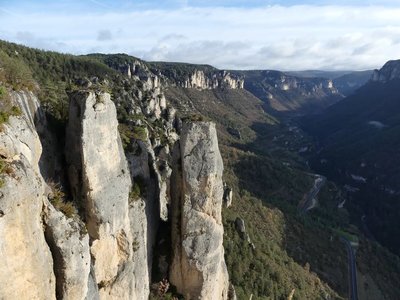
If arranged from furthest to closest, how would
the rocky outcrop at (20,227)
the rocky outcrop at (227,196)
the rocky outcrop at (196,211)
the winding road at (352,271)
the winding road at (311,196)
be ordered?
the winding road at (311,196), the winding road at (352,271), the rocky outcrop at (227,196), the rocky outcrop at (196,211), the rocky outcrop at (20,227)

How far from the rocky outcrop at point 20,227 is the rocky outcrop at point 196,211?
1286 cm

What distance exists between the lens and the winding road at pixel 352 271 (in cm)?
7896

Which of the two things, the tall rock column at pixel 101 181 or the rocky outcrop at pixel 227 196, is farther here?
the rocky outcrop at pixel 227 196

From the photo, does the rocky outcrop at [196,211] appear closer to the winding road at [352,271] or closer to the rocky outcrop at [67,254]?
the rocky outcrop at [67,254]

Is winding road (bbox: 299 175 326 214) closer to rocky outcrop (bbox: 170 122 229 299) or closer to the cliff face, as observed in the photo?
rocky outcrop (bbox: 170 122 229 299)

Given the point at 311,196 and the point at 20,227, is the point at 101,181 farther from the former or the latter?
the point at 311,196

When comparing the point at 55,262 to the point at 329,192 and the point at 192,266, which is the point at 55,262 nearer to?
the point at 192,266

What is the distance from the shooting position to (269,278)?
56125 millimetres

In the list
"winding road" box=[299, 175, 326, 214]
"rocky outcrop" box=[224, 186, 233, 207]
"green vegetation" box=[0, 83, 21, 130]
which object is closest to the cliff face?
"green vegetation" box=[0, 83, 21, 130]

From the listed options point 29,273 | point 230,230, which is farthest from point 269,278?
point 29,273

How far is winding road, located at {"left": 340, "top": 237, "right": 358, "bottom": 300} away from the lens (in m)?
79.0

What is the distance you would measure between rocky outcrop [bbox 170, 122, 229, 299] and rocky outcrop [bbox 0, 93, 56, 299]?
42.2ft

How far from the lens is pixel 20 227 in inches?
622

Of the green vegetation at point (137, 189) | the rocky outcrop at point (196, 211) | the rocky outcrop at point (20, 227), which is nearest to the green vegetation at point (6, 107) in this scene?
the rocky outcrop at point (20, 227)
